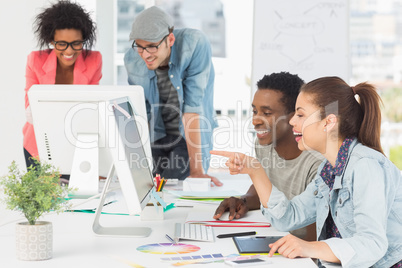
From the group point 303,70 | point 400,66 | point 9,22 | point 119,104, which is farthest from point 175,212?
point 400,66

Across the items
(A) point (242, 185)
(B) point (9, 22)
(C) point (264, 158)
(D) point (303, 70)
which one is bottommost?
(A) point (242, 185)

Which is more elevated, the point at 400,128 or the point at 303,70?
the point at 303,70

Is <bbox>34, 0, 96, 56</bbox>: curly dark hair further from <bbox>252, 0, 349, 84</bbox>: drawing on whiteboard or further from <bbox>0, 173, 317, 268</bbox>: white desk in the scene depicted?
<bbox>252, 0, 349, 84</bbox>: drawing on whiteboard

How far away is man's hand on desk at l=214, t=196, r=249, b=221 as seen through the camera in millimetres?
1666

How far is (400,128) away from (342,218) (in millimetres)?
4154

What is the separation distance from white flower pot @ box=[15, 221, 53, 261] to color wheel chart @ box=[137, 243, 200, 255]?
246 mm

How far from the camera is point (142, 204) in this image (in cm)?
134

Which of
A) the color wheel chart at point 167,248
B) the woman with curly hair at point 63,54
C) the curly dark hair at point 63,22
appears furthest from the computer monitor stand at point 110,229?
the curly dark hair at point 63,22

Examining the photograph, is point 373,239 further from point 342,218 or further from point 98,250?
point 98,250

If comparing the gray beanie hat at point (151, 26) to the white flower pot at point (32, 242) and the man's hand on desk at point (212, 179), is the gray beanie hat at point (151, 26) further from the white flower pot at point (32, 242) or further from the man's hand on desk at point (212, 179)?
the white flower pot at point (32, 242)

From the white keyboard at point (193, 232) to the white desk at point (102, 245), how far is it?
0.02 m

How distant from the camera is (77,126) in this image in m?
1.87

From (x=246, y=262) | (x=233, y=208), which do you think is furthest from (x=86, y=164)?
(x=246, y=262)

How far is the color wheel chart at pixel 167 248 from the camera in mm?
1270
